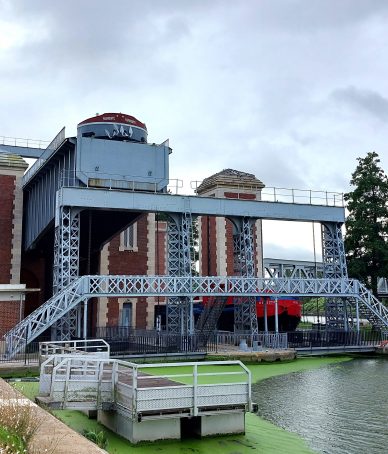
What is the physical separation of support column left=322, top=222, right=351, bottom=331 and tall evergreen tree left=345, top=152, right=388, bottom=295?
306 inches

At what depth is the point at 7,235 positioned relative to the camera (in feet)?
112

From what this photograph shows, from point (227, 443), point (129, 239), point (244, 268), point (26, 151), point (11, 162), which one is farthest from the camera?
point (26, 151)

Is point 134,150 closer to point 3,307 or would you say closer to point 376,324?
point 3,307

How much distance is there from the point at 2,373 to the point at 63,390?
976cm

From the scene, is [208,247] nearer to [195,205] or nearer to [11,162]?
[195,205]

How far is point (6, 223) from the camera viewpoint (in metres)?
34.1

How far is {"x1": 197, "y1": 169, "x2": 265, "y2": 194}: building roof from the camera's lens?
4562cm

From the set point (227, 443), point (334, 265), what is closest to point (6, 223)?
point (334, 265)

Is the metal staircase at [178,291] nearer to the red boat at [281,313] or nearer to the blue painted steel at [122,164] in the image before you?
the blue painted steel at [122,164]

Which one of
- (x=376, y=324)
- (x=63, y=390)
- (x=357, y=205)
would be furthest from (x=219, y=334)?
(x=63, y=390)

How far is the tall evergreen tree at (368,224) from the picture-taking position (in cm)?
4088

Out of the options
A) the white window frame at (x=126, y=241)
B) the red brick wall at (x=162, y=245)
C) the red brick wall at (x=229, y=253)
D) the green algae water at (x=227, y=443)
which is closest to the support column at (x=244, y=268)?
the white window frame at (x=126, y=241)

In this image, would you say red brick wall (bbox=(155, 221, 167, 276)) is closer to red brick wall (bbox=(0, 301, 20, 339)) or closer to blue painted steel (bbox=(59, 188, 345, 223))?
blue painted steel (bbox=(59, 188, 345, 223))

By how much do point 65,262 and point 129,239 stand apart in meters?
12.7
